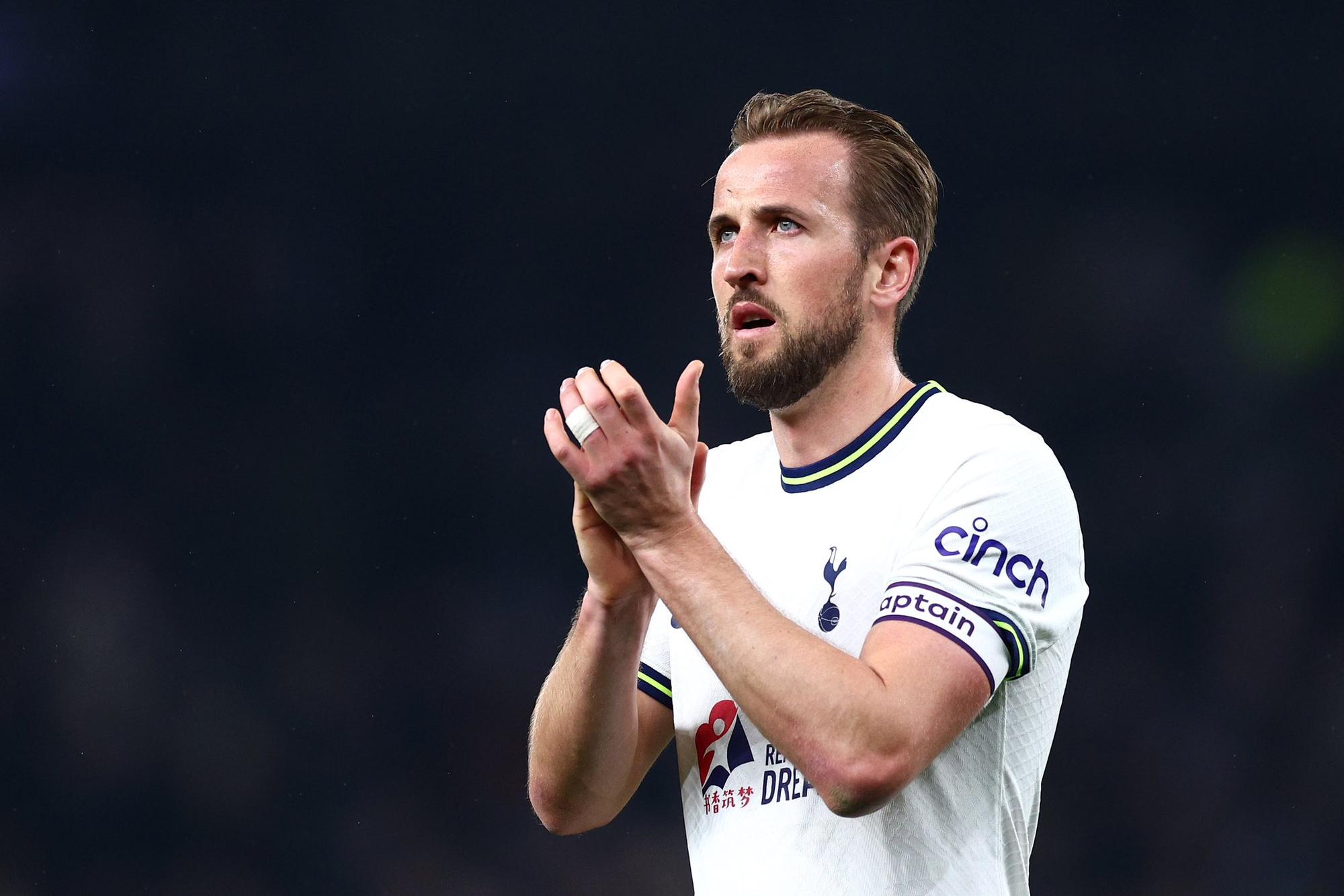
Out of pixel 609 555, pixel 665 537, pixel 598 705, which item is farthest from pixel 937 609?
pixel 598 705

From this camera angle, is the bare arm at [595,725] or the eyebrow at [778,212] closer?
the bare arm at [595,725]

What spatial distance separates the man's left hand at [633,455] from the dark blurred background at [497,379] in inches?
141

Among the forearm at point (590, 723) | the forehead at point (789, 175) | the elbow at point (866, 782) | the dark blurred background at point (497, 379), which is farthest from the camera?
the dark blurred background at point (497, 379)

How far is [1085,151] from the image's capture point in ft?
18.4

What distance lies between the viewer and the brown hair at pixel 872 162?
7.37ft

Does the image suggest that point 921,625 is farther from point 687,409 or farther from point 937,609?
point 687,409

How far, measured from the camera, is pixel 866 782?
1.55 meters

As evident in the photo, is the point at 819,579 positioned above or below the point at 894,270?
below

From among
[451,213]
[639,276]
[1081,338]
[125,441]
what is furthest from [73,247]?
[1081,338]

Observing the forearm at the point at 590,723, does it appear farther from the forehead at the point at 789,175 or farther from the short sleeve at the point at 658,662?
the forehead at the point at 789,175

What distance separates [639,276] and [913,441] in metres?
3.74

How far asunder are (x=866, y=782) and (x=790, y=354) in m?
0.77

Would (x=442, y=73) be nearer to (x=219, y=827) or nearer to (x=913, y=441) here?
(x=219, y=827)

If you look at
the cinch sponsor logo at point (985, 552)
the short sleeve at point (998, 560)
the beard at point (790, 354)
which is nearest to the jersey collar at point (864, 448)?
the beard at point (790, 354)
